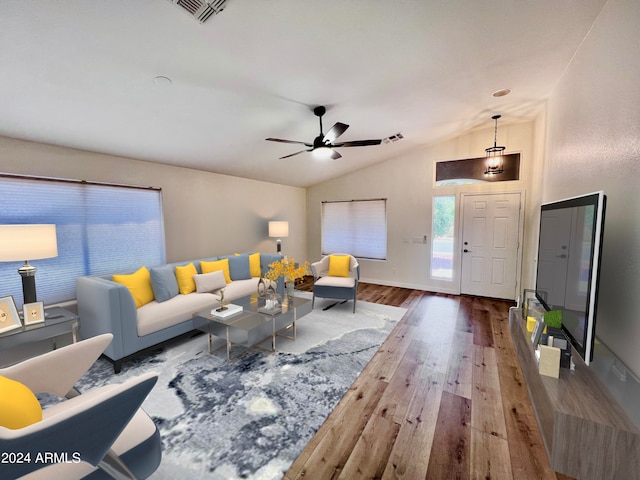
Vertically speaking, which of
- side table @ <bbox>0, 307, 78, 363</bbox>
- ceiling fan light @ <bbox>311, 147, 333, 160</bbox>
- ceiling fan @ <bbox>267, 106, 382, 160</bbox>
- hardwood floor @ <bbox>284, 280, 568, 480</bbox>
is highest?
ceiling fan @ <bbox>267, 106, 382, 160</bbox>

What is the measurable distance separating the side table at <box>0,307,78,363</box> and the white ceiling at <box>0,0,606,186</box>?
1.75m

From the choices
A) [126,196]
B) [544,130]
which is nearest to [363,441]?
[126,196]

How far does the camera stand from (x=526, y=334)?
223 centimetres

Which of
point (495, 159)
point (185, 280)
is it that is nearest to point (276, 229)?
point (185, 280)

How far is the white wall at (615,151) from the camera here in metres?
1.49

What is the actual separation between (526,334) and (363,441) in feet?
5.47

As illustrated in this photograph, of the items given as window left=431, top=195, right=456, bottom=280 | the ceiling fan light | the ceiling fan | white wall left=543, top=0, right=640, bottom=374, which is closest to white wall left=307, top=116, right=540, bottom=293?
window left=431, top=195, right=456, bottom=280

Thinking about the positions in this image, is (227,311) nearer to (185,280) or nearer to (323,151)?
(185,280)

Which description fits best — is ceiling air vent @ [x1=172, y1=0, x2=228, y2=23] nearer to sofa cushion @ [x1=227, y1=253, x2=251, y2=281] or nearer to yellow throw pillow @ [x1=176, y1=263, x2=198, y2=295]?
yellow throw pillow @ [x1=176, y1=263, x2=198, y2=295]

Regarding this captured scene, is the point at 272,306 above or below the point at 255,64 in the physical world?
below

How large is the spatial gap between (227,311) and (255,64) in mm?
2342

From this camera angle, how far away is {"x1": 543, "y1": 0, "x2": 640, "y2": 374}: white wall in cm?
149

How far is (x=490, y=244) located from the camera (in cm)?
459

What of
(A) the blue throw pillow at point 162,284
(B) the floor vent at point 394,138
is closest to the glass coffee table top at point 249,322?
(A) the blue throw pillow at point 162,284
